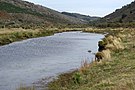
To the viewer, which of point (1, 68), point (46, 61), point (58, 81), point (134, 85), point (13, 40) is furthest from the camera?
point (13, 40)

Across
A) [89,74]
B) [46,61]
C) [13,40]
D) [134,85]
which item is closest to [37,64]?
[46,61]

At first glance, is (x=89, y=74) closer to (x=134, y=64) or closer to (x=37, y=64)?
(x=134, y=64)

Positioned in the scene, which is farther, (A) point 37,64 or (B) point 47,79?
(A) point 37,64

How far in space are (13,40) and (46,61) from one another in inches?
1047

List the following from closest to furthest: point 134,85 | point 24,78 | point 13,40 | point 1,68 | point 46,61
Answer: point 134,85 < point 24,78 < point 1,68 < point 46,61 < point 13,40

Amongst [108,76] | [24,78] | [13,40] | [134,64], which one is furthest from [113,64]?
[13,40]

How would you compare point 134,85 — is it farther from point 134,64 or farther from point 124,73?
point 134,64

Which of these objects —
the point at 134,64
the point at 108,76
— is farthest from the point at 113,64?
the point at 108,76

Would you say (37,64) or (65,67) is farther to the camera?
(37,64)

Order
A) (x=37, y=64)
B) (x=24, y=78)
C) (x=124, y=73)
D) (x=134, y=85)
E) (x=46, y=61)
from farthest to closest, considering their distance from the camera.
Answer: (x=46, y=61) → (x=37, y=64) → (x=24, y=78) → (x=124, y=73) → (x=134, y=85)

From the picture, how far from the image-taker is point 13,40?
192 feet

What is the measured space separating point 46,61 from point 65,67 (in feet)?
14.8

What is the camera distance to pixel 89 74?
22.4 metres

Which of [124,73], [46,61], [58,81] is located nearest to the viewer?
[124,73]
